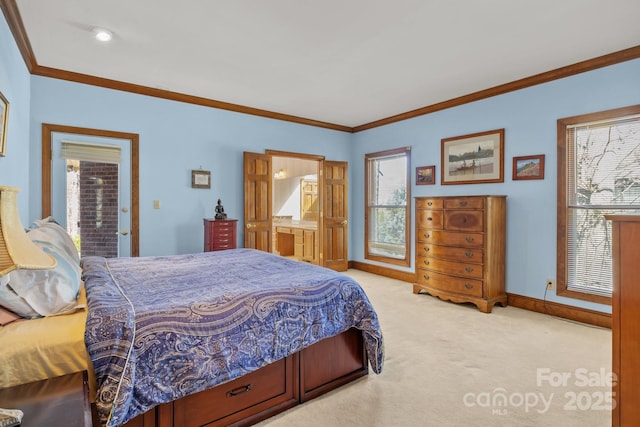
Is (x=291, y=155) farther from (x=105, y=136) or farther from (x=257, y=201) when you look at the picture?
(x=105, y=136)

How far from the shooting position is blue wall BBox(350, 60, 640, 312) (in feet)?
10.8

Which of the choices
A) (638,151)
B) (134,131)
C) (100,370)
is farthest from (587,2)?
(134,131)

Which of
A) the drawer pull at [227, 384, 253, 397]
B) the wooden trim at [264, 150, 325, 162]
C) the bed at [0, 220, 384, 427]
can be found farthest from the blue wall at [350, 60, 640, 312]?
the drawer pull at [227, 384, 253, 397]

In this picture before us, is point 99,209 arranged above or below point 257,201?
below

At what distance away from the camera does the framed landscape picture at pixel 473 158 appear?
4.16 metres

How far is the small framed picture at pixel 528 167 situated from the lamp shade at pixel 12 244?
4.39 meters

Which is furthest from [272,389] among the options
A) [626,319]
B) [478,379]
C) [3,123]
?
[3,123]

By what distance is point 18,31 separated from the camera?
2703 mm

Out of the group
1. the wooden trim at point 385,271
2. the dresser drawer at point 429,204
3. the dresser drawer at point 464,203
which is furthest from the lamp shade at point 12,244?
the wooden trim at point 385,271

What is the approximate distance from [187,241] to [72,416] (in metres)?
3.70

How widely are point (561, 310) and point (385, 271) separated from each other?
2.55 meters

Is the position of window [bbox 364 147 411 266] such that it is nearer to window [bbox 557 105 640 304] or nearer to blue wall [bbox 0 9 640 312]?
blue wall [bbox 0 9 640 312]

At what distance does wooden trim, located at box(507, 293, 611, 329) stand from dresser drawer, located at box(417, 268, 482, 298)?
1.80 feet

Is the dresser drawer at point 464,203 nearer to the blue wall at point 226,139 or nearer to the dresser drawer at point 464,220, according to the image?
the dresser drawer at point 464,220
